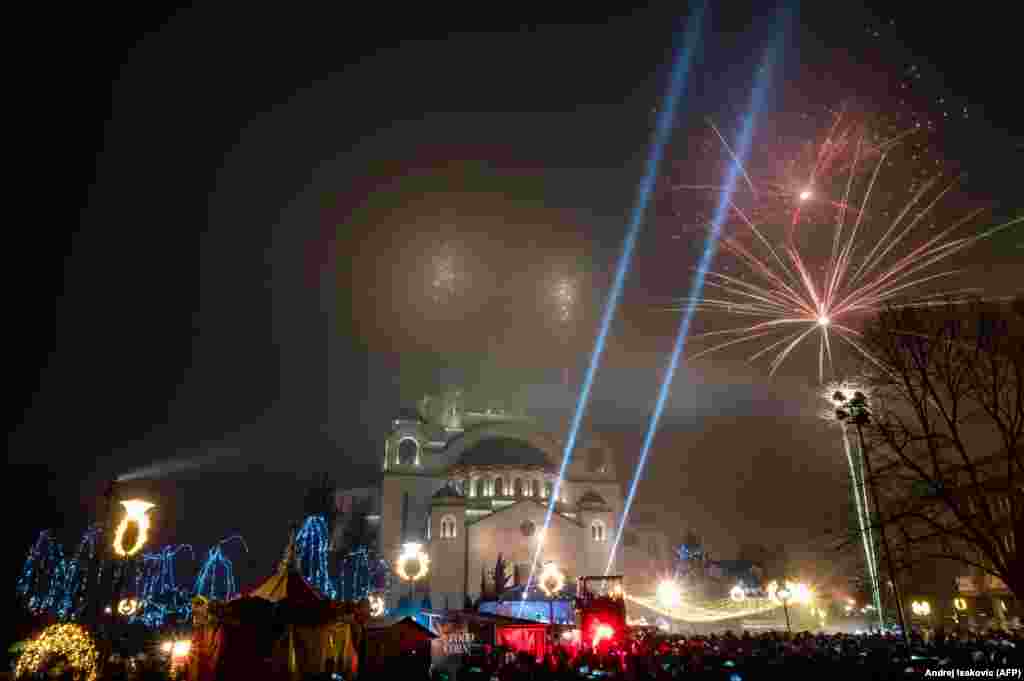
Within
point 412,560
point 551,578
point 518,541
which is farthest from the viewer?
point 518,541

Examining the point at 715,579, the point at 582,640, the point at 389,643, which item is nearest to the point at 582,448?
the point at 715,579

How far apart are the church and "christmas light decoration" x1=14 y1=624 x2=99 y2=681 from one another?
31122 mm

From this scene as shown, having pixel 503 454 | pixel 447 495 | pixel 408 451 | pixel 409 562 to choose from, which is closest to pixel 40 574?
pixel 409 562

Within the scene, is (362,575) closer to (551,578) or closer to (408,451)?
(408,451)

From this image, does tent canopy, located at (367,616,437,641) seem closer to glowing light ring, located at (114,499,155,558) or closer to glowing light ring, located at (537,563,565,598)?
glowing light ring, located at (114,499,155,558)

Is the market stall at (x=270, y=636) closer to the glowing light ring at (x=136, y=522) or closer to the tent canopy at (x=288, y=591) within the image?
the tent canopy at (x=288, y=591)

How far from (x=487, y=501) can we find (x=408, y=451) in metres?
9.76

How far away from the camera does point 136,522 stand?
47.2 feet

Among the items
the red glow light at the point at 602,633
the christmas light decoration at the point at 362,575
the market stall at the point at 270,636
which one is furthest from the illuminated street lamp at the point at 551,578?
the market stall at the point at 270,636

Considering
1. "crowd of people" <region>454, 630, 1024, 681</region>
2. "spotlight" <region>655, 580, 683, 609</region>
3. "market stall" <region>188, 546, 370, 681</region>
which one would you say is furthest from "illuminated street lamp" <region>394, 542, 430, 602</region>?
"spotlight" <region>655, 580, 683, 609</region>

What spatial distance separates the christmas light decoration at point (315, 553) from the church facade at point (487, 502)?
18.5ft

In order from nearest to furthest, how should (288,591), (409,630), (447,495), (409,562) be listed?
(288,591) → (409,630) → (409,562) → (447,495)

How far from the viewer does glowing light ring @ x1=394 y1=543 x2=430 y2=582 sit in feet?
101

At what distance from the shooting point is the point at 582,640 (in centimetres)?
2491
